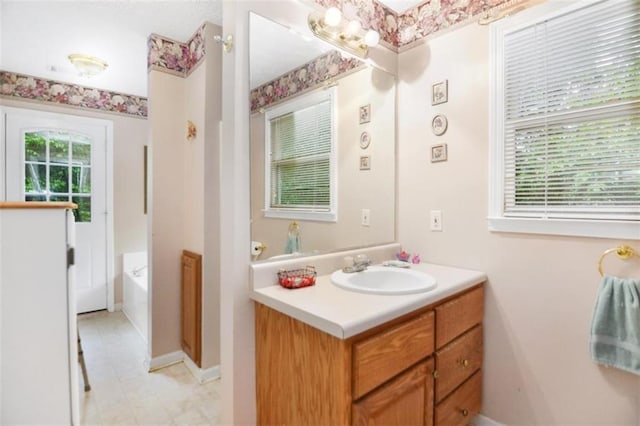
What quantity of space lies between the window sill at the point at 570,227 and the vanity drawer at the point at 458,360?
0.55 metres

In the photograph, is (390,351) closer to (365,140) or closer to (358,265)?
(358,265)

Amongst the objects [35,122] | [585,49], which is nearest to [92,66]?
[35,122]

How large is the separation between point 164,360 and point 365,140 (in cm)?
218

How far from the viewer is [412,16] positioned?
6.62 ft

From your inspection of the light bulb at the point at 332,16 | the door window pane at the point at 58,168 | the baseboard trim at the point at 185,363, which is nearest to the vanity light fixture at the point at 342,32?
the light bulb at the point at 332,16

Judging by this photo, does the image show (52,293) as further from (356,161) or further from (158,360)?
(356,161)

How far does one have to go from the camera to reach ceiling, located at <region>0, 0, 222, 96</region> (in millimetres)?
2047

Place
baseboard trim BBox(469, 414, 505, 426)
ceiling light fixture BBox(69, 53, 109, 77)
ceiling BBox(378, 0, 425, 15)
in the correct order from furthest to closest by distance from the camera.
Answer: ceiling light fixture BBox(69, 53, 109, 77) → ceiling BBox(378, 0, 425, 15) → baseboard trim BBox(469, 414, 505, 426)

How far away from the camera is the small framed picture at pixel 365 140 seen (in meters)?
2.01

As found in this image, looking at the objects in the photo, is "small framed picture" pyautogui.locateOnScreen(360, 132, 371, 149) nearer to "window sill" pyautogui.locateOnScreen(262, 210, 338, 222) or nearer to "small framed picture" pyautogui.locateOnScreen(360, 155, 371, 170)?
"small framed picture" pyautogui.locateOnScreen(360, 155, 371, 170)

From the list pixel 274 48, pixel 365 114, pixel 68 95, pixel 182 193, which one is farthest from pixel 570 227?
pixel 68 95

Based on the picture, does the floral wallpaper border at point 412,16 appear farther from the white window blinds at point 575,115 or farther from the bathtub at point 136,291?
the bathtub at point 136,291

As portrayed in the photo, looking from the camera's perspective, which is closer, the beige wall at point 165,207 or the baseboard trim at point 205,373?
the baseboard trim at point 205,373

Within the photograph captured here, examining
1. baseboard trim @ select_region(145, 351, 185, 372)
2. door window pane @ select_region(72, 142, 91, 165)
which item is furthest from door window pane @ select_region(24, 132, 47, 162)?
baseboard trim @ select_region(145, 351, 185, 372)
